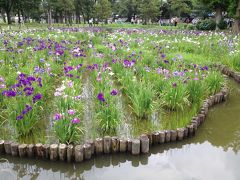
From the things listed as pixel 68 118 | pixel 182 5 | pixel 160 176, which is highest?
pixel 182 5

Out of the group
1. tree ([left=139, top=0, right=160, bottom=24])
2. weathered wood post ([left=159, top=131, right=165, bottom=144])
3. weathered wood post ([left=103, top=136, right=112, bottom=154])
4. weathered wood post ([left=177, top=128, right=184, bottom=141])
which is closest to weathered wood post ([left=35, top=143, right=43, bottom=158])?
weathered wood post ([left=103, top=136, right=112, bottom=154])

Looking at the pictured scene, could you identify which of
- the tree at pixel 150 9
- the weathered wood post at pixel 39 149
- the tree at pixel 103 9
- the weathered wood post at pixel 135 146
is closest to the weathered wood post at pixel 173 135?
the weathered wood post at pixel 135 146

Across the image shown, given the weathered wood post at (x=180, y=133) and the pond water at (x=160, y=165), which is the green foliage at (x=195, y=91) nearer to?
the pond water at (x=160, y=165)

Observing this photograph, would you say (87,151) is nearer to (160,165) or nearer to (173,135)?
(160,165)

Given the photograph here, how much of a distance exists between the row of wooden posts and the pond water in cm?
8

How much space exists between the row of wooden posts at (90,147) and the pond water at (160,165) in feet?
0.27

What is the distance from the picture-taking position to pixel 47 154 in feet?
12.1

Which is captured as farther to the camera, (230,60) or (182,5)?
(182,5)

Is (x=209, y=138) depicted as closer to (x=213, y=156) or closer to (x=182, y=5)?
(x=213, y=156)

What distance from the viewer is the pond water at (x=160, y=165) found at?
3459 mm

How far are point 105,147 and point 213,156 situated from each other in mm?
1628

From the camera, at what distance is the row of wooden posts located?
363 centimetres

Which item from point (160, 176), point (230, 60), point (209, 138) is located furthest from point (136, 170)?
point (230, 60)

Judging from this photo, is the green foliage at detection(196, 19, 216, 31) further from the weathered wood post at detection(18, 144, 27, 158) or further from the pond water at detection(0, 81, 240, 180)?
the weathered wood post at detection(18, 144, 27, 158)
